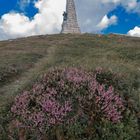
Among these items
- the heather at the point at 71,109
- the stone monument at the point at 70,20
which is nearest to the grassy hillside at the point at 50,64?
the heather at the point at 71,109

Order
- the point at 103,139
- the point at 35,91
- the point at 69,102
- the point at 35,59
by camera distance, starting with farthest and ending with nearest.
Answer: the point at 35,59
the point at 35,91
the point at 69,102
the point at 103,139

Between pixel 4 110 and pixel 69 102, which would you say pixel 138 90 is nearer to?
pixel 69 102

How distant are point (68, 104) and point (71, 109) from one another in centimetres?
27

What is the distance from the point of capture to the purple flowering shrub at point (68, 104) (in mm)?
12812

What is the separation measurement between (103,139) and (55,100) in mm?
2372

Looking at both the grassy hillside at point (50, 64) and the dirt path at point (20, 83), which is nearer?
the dirt path at point (20, 83)

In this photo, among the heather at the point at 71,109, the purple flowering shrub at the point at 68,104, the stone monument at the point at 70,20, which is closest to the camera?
the heather at the point at 71,109

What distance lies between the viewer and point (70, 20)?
130125 mm

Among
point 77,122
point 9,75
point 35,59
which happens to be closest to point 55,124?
point 77,122

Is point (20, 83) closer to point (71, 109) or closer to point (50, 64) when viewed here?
point (50, 64)

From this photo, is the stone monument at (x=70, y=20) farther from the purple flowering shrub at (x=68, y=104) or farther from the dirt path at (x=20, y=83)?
the purple flowering shrub at (x=68, y=104)

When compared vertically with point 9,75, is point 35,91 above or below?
above

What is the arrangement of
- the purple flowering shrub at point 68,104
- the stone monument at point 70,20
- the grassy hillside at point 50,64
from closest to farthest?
the purple flowering shrub at point 68,104 < the grassy hillside at point 50,64 < the stone monument at point 70,20

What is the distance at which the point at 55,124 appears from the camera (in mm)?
12664
